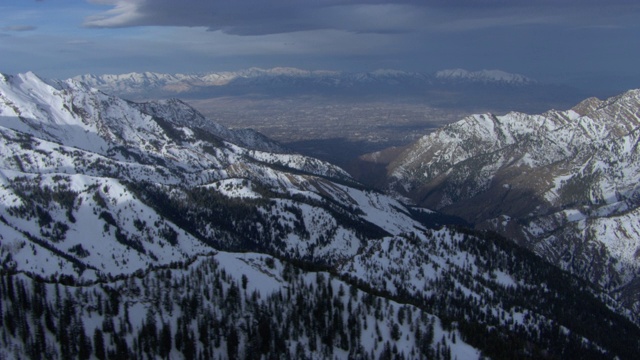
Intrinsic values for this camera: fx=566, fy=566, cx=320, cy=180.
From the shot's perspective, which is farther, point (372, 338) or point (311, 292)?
point (311, 292)

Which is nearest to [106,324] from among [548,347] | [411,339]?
[411,339]

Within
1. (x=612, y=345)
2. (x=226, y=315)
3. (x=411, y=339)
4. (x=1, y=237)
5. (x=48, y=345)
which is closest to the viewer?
(x=48, y=345)

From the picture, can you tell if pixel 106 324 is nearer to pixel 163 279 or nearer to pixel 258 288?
pixel 163 279

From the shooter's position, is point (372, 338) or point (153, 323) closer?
point (153, 323)

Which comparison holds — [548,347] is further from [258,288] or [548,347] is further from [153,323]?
[153,323]

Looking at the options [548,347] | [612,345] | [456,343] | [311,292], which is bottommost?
[612,345]

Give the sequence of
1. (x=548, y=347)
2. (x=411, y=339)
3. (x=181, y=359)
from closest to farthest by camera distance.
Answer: (x=181, y=359) < (x=411, y=339) < (x=548, y=347)

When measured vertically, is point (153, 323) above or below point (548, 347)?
above

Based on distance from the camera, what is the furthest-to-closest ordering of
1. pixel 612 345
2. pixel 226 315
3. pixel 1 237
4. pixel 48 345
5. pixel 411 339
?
pixel 1 237
pixel 612 345
pixel 411 339
pixel 226 315
pixel 48 345

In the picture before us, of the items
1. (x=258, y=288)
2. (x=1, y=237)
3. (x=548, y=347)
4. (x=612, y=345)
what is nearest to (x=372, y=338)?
(x=258, y=288)
